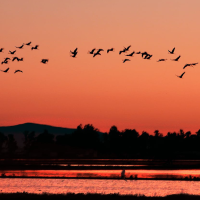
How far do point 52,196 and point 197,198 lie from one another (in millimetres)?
13785

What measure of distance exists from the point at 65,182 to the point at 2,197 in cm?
3138

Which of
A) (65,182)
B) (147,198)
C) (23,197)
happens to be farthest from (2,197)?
(65,182)

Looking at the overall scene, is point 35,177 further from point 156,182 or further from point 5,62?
point 5,62

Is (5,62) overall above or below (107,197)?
above

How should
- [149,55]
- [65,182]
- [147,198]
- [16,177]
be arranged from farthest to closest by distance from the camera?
1. [16,177]
2. [65,182]
3. [149,55]
4. [147,198]

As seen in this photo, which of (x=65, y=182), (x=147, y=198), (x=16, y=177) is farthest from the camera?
(x=16, y=177)

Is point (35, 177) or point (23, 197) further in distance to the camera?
point (35, 177)

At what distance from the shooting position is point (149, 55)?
74438mm

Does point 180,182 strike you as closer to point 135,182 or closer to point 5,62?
point 135,182

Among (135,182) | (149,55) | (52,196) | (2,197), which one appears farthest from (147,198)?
(135,182)

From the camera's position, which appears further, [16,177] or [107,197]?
[16,177]

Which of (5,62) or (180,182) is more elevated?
(5,62)

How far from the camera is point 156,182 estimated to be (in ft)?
304

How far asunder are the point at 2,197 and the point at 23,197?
2066 millimetres
